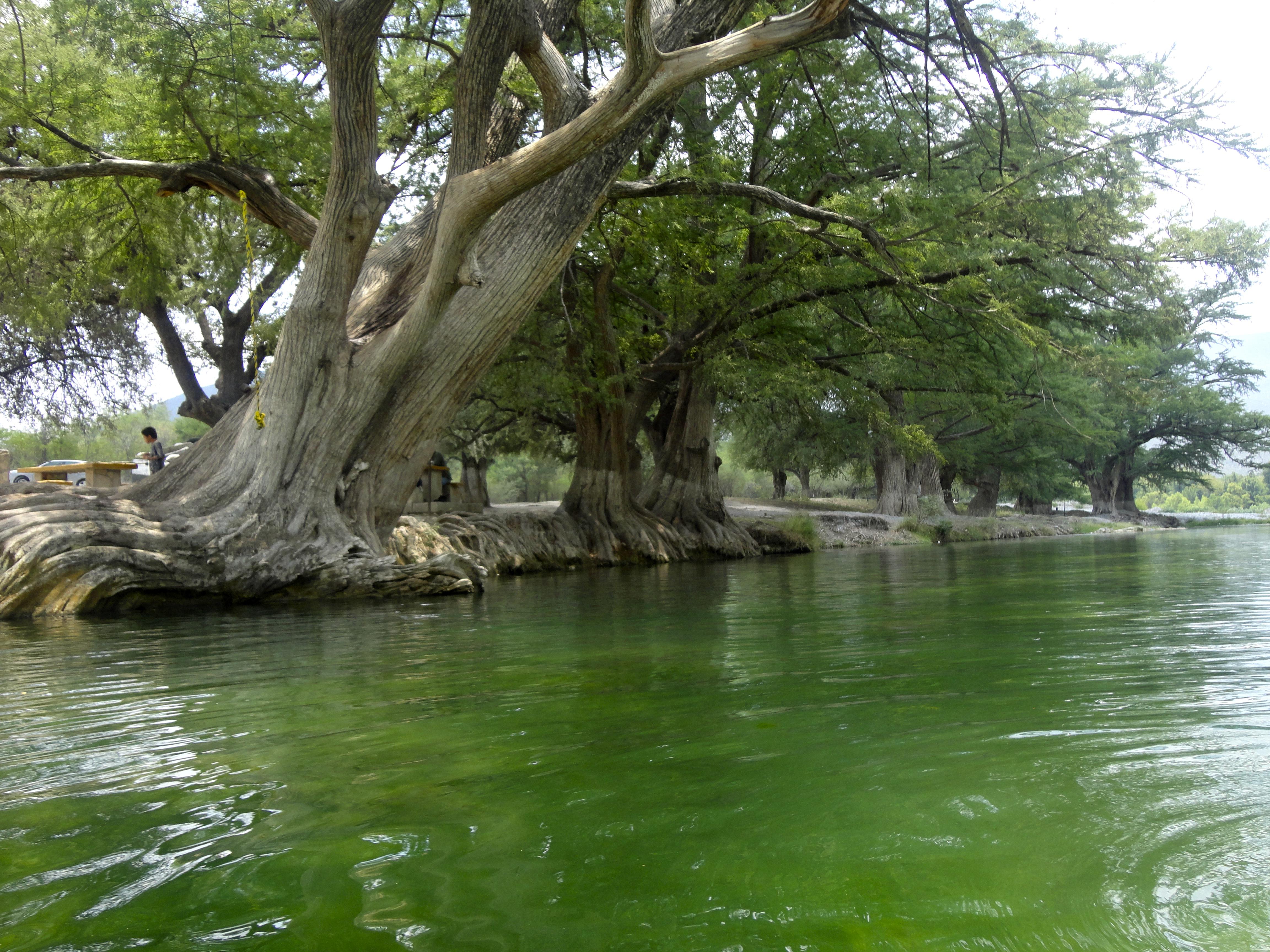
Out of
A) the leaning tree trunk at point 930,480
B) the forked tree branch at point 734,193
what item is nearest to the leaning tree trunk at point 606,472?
the forked tree branch at point 734,193

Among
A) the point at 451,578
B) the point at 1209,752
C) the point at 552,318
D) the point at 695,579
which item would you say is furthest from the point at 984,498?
the point at 1209,752

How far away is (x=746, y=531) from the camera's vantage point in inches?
797

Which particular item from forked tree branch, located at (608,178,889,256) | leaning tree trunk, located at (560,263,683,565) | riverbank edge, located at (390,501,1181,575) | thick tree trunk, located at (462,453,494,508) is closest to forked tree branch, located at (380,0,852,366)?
forked tree branch, located at (608,178,889,256)

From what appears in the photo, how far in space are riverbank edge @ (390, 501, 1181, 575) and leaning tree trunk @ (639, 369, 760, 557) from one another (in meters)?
0.75

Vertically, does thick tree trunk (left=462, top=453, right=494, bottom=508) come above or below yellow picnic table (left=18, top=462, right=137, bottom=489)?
above

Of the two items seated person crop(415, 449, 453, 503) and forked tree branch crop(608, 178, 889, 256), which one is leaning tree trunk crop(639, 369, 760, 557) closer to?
seated person crop(415, 449, 453, 503)

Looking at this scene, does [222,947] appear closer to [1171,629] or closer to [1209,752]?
[1209,752]

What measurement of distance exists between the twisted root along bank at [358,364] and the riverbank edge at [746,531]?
1.35 metres

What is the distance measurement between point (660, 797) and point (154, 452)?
52.1 ft

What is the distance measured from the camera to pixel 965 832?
5.83 feet

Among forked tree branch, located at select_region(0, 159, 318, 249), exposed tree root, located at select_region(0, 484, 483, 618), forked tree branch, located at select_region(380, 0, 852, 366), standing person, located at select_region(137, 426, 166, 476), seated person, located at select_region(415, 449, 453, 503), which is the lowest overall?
exposed tree root, located at select_region(0, 484, 483, 618)

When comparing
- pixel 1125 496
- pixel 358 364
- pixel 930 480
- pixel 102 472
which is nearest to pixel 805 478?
pixel 930 480

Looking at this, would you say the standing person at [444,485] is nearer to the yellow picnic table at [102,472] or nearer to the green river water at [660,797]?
the yellow picnic table at [102,472]

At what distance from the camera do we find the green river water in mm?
1470
